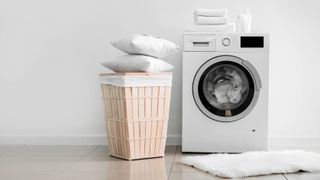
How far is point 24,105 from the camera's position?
162 inches

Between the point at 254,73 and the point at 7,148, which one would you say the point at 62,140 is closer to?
the point at 7,148

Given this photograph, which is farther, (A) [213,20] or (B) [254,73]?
(A) [213,20]

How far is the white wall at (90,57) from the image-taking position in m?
4.02

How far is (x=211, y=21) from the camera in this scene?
3.67 meters

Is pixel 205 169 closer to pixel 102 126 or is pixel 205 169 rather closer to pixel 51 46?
pixel 102 126

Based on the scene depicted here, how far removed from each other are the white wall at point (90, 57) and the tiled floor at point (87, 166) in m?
0.33

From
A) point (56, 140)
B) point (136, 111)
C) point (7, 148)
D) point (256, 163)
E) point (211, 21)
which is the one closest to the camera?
point (256, 163)

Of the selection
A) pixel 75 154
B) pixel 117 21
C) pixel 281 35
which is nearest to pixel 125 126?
pixel 75 154

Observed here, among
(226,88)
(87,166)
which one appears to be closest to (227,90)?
(226,88)

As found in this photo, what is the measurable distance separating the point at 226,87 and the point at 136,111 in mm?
729

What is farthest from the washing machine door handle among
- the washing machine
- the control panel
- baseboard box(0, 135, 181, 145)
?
baseboard box(0, 135, 181, 145)

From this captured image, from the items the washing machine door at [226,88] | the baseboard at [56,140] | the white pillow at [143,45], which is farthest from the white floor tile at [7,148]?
the washing machine door at [226,88]

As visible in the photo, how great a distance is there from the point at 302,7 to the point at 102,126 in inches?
74.6

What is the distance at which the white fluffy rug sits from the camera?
8.97ft
